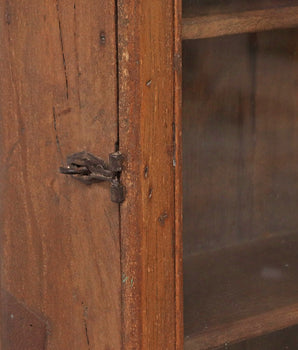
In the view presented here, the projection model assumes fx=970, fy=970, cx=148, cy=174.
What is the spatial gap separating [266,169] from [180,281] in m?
0.39

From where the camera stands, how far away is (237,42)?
1350mm

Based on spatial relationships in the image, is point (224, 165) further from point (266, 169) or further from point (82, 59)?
point (82, 59)

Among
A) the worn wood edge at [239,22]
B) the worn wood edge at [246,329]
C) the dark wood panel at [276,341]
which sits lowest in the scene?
the dark wood panel at [276,341]

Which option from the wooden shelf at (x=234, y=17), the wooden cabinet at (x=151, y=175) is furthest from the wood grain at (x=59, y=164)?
the wooden shelf at (x=234, y=17)

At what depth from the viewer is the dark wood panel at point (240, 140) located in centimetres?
131

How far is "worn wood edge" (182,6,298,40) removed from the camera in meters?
1.15

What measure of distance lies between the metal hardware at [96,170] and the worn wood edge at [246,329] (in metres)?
0.23

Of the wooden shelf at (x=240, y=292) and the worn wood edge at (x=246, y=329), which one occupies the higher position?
the wooden shelf at (x=240, y=292)

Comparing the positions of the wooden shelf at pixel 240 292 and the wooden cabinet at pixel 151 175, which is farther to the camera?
the wooden shelf at pixel 240 292

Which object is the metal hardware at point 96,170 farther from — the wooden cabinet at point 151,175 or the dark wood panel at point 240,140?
the dark wood panel at point 240,140

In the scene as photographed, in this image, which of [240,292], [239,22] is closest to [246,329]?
[240,292]

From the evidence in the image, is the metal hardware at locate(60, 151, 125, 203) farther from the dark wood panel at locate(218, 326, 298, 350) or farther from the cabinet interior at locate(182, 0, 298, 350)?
the dark wood panel at locate(218, 326, 298, 350)

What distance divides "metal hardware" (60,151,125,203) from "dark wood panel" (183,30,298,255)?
13 centimetres

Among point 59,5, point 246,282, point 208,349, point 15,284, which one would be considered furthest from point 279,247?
point 59,5
